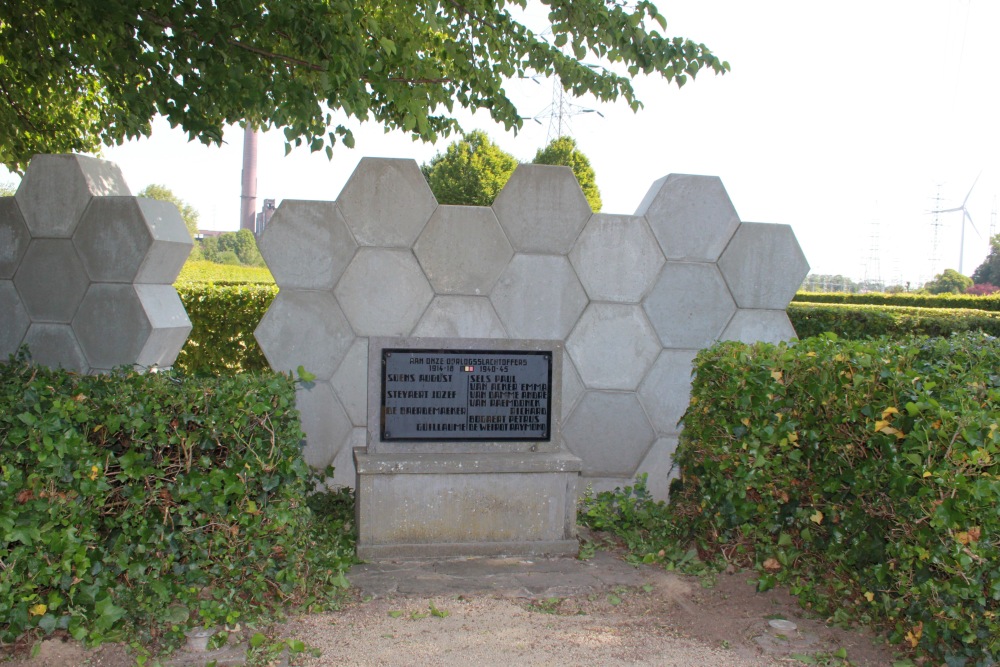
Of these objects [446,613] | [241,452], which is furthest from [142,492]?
[446,613]

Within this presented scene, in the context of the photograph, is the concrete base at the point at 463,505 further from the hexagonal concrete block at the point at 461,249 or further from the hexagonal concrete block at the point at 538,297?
the hexagonal concrete block at the point at 461,249

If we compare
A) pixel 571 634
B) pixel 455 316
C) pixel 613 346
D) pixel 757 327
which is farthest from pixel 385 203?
pixel 571 634

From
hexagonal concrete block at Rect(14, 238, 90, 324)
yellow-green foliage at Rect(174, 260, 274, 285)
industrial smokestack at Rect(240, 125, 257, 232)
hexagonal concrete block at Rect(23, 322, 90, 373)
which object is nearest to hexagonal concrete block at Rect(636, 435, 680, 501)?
hexagonal concrete block at Rect(23, 322, 90, 373)

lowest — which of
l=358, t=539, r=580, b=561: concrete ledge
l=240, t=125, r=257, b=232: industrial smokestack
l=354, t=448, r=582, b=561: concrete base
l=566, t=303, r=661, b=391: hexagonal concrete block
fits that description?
l=358, t=539, r=580, b=561: concrete ledge

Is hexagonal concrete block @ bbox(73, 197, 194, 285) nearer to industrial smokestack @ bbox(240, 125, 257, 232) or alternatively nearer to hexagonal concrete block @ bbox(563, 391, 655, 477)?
hexagonal concrete block @ bbox(563, 391, 655, 477)

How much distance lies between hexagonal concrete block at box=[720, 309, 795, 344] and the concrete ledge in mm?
2023

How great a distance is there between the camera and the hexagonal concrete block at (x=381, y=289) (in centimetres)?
548

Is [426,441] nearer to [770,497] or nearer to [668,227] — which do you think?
[770,497]

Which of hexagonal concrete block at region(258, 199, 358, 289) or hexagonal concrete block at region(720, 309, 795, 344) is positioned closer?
hexagonal concrete block at region(258, 199, 358, 289)

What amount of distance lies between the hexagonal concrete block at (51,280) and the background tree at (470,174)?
70.1ft

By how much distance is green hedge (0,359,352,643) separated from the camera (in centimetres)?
320

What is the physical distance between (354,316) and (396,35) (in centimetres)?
302

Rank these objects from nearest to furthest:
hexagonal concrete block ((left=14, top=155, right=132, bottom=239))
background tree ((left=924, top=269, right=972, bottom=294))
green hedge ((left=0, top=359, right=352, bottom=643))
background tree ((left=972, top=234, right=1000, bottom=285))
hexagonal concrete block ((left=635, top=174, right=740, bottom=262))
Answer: green hedge ((left=0, top=359, right=352, bottom=643)), hexagonal concrete block ((left=14, top=155, right=132, bottom=239)), hexagonal concrete block ((left=635, top=174, right=740, bottom=262)), background tree ((left=924, top=269, right=972, bottom=294)), background tree ((left=972, top=234, right=1000, bottom=285))

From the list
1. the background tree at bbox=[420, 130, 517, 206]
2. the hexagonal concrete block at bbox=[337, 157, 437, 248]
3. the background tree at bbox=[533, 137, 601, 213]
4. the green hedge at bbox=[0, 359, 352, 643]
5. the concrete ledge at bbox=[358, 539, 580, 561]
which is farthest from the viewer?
the background tree at bbox=[420, 130, 517, 206]
